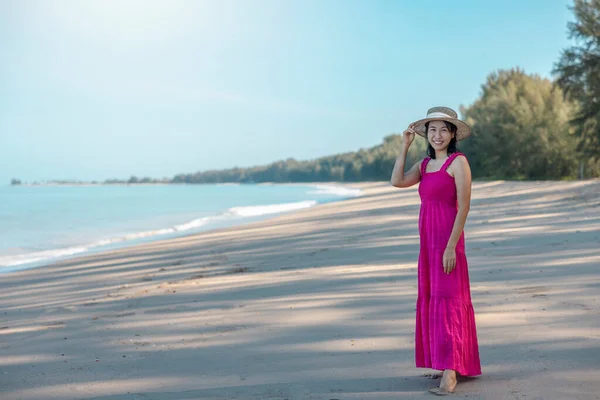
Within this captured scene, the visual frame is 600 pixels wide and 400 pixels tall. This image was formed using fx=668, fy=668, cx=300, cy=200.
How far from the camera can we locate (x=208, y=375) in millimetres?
4383

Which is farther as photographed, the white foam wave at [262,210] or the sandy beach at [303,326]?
the white foam wave at [262,210]

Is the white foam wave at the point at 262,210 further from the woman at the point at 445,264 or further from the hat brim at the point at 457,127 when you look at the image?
the woman at the point at 445,264

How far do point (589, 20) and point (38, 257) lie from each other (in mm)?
26535

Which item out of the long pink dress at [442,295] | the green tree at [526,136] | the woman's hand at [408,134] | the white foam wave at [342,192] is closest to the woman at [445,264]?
the long pink dress at [442,295]

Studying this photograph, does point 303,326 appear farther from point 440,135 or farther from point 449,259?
point 440,135

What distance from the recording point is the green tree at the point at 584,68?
31641 millimetres

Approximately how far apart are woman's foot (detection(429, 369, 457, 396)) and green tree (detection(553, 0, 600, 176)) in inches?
1238

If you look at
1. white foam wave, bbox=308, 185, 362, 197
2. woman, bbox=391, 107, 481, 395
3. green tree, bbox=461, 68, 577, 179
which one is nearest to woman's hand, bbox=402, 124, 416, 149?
woman, bbox=391, 107, 481, 395

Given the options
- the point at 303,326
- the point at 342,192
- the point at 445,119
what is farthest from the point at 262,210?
the point at 445,119

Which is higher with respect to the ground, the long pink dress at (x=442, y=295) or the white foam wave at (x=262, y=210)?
the long pink dress at (x=442, y=295)

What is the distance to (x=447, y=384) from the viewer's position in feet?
12.1

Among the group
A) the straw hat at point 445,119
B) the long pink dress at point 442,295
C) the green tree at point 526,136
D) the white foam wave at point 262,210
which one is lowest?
the white foam wave at point 262,210

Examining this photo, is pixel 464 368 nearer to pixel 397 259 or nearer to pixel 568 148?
pixel 397 259

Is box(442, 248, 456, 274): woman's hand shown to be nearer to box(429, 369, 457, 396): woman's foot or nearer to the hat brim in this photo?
box(429, 369, 457, 396): woman's foot
